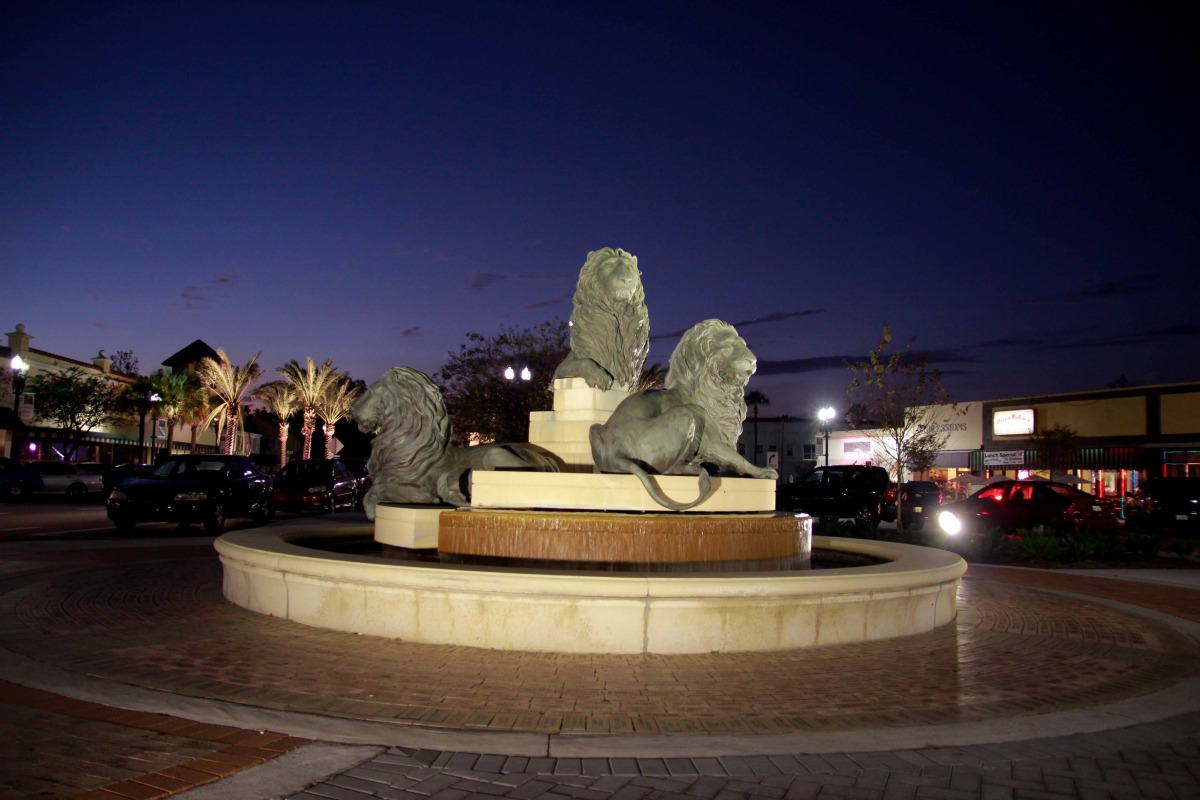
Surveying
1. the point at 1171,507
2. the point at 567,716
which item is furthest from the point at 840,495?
the point at 567,716

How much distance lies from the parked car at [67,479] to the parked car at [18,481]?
0.31 m

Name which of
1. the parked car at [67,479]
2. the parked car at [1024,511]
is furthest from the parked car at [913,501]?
the parked car at [67,479]

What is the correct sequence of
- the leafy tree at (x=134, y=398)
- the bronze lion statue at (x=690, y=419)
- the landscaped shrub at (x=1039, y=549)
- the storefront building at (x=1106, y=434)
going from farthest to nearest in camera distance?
the leafy tree at (x=134, y=398), the storefront building at (x=1106, y=434), the landscaped shrub at (x=1039, y=549), the bronze lion statue at (x=690, y=419)

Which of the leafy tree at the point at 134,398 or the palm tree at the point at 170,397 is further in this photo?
the palm tree at the point at 170,397

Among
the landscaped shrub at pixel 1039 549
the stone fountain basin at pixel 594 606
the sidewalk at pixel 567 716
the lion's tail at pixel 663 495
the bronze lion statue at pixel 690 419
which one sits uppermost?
the bronze lion statue at pixel 690 419

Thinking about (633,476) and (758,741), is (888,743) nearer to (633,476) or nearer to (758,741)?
(758,741)

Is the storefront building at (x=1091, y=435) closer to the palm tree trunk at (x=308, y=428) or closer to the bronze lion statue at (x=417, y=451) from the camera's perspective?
the bronze lion statue at (x=417, y=451)

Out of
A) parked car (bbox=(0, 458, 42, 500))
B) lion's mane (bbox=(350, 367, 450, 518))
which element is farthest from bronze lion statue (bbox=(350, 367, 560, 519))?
parked car (bbox=(0, 458, 42, 500))

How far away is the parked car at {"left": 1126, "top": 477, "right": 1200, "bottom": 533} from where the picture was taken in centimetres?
2398

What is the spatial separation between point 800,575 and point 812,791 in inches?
110

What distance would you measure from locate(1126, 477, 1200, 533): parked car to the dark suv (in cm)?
713

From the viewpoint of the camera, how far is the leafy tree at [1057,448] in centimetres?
4081

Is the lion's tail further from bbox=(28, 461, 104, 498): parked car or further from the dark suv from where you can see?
bbox=(28, 461, 104, 498): parked car

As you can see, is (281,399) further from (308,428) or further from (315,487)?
(315,487)
